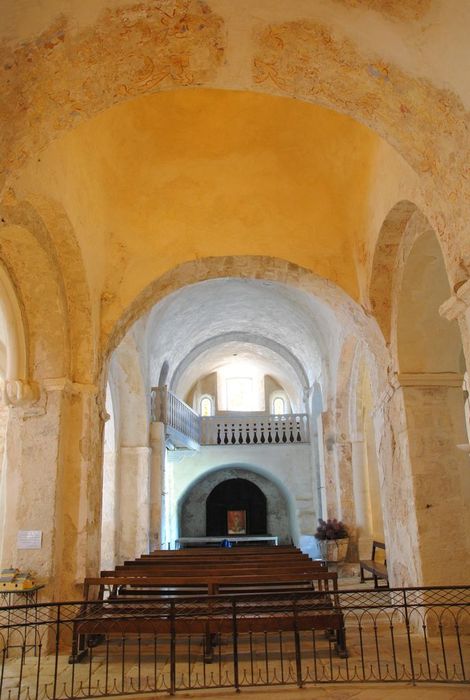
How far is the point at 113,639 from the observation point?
7.50 meters

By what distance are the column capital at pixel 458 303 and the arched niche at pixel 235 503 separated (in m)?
20.1

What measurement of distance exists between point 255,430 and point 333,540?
835 centimetres

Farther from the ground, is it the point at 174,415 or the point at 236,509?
the point at 174,415

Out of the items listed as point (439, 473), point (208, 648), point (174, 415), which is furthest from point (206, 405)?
point (208, 648)

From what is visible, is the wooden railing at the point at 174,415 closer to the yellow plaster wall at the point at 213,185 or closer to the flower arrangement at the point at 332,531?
the flower arrangement at the point at 332,531

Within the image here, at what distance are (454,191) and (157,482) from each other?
38.4ft

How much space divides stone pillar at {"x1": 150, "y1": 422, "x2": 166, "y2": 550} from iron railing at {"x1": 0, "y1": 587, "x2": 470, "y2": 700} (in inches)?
266

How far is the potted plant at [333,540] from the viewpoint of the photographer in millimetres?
13633

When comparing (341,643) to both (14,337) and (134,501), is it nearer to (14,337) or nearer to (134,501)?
(14,337)

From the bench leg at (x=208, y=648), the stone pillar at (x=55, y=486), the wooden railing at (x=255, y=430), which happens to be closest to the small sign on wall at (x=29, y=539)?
the stone pillar at (x=55, y=486)

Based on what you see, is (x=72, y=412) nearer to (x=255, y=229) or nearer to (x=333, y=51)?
(x=255, y=229)

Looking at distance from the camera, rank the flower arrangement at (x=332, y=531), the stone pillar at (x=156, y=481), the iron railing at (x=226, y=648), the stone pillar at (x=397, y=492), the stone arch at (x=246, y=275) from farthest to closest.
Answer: the stone pillar at (x=156, y=481)
the flower arrangement at (x=332, y=531)
the stone arch at (x=246, y=275)
the stone pillar at (x=397, y=492)
the iron railing at (x=226, y=648)

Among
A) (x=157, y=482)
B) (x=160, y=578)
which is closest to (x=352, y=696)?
(x=160, y=578)

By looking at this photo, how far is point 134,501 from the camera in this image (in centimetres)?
1420
